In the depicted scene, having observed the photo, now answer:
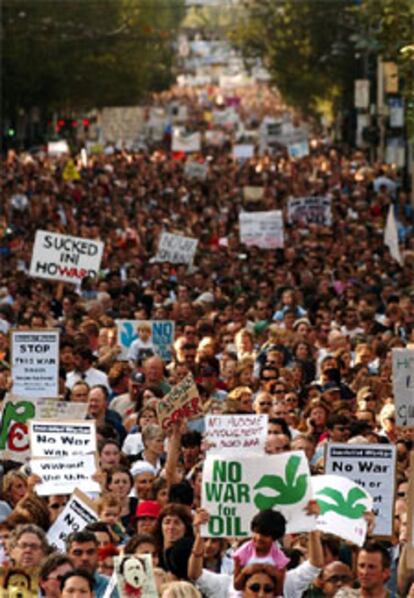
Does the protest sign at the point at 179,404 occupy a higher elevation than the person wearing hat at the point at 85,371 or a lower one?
higher

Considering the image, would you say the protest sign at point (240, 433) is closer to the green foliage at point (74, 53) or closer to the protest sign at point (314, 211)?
the protest sign at point (314, 211)

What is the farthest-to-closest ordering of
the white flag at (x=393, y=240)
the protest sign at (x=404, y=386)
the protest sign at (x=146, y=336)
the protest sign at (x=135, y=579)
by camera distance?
the white flag at (x=393, y=240)
the protest sign at (x=146, y=336)
the protest sign at (x=404, y=386)
the protest sign at (x=135, y=579)

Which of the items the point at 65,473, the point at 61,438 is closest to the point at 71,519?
the point at 65,473

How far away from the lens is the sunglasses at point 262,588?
13.0 meters

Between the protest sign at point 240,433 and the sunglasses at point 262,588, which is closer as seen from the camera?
the sunglasses at point 262,588

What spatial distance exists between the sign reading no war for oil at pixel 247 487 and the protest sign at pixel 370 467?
3.60 ft

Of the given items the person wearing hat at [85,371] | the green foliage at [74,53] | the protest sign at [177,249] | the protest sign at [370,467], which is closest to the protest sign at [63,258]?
the protest sign at [177,249]

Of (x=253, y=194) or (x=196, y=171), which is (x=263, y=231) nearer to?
(x=253, y=194)

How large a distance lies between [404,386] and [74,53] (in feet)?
232

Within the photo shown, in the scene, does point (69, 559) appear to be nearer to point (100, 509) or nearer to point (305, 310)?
point (100, 509)

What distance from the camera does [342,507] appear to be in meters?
14.8

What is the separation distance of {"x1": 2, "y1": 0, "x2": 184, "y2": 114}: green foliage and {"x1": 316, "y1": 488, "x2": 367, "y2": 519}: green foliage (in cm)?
6460

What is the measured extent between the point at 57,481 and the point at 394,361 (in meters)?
3.70

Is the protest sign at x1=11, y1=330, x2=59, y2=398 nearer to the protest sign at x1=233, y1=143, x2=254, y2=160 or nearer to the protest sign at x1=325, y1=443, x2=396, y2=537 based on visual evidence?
the protest sign at x1=325, y1=443, x2=396, y2=537
